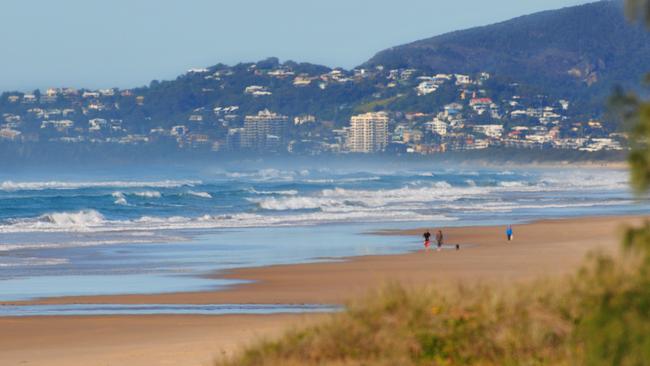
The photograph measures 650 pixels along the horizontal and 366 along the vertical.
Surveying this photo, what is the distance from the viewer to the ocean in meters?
24.8

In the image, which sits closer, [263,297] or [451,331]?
[451,331]

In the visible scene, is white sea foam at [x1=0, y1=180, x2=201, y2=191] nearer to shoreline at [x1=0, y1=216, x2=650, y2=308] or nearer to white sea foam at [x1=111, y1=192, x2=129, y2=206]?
white sea foam at [x1=111, y1=192, x2=129, y2=206]

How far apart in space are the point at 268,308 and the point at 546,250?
1211 centimetres

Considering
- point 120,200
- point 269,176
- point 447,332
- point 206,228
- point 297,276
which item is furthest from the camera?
point 269,176

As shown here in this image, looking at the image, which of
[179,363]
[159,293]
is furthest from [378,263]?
[179,363]

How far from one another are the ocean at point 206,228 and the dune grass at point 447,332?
7.84 ft

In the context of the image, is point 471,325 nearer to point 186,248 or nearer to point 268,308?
point 268,308

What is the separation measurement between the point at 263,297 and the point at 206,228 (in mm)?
19870

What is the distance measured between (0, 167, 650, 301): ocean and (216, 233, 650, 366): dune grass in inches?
94.1

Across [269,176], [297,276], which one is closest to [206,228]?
[297,276]

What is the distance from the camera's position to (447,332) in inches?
428

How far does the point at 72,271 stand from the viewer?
2564 cm

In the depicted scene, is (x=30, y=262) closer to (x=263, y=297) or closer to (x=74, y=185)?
(x=263, y=297)

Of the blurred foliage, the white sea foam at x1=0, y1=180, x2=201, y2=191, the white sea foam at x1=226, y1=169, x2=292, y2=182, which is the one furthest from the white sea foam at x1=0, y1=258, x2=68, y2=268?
the white sea foam at x1=226, y1=169, x2=292, y2=182
